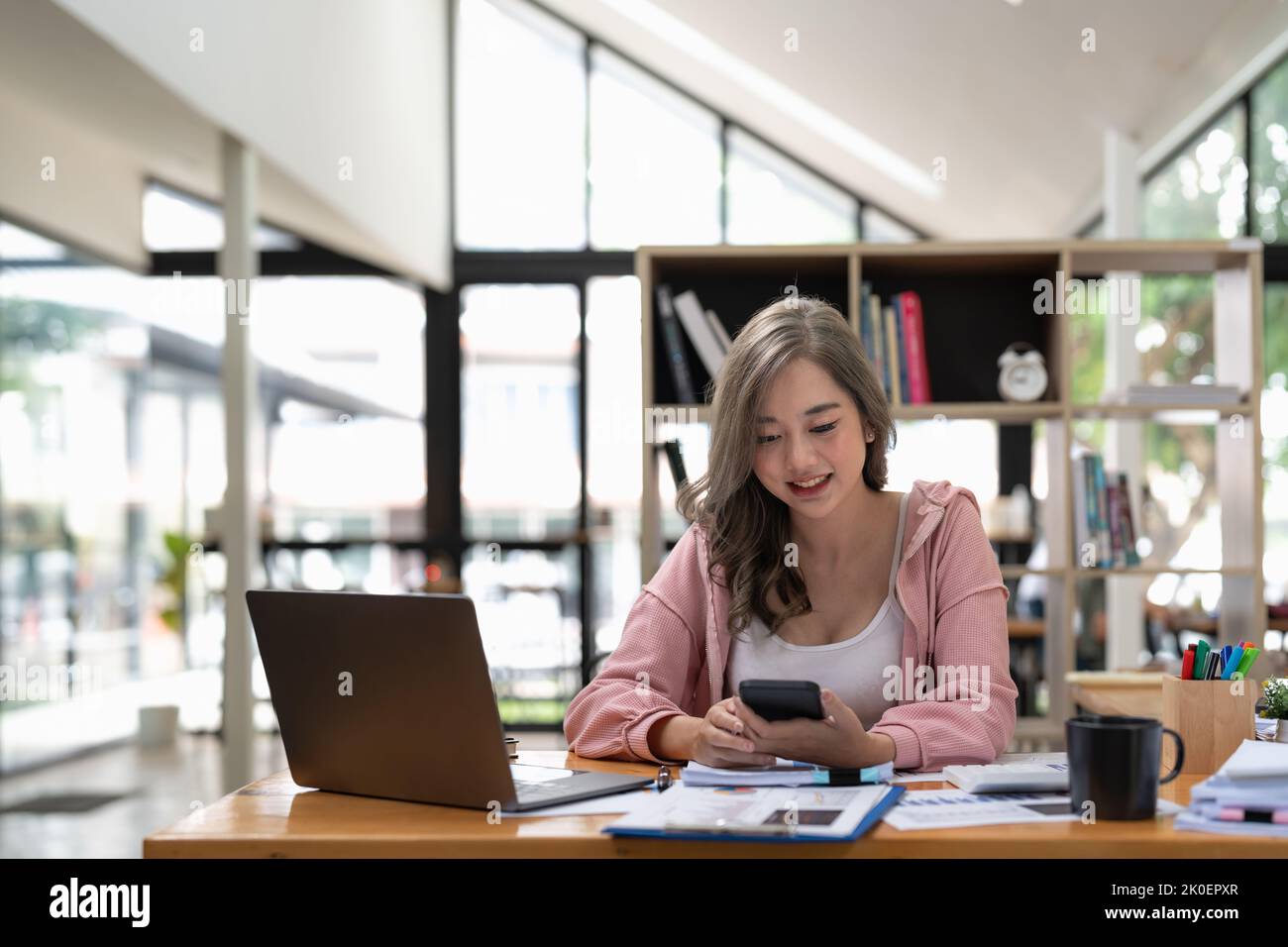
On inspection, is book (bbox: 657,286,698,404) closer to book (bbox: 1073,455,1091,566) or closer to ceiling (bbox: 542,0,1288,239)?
book (bbox: 1073,455,1091,566)

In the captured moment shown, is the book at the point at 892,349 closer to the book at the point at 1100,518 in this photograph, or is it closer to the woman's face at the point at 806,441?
the book at the point at 1100,518

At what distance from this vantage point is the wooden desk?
1143mm

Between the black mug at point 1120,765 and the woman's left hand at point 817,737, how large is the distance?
0.26 meters

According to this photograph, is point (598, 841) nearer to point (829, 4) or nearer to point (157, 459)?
point (829, 4)

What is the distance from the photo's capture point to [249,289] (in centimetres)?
436

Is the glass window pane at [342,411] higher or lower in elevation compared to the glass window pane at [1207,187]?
lower

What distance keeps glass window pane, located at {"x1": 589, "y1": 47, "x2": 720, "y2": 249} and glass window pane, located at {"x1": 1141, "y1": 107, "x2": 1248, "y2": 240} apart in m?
2.28

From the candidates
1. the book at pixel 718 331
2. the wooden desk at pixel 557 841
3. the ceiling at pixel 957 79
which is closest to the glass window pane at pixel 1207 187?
the ceiling at pixel 957 79

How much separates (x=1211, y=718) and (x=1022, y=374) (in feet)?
6.62

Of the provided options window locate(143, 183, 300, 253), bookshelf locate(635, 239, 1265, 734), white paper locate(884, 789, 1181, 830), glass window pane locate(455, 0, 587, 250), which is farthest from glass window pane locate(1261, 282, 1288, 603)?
window locate(143, 183, 300, 253)

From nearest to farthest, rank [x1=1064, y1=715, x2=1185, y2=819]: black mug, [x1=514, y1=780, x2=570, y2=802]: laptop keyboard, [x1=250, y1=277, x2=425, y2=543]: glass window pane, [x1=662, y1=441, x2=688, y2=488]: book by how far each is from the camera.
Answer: [x1=1064, y1=715, x2=1185, y2=819]: black mug
[x1=514, y1=780, x2=570, y2=802]: laptop keyboard
[x1=662, y1=441, x2=688, y2=488]: book
[x1=250, y1=277, x2=425, y2=543]: glass window pane

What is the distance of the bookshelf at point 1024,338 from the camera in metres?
3.33

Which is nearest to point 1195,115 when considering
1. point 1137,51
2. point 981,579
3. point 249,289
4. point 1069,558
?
point 1137,51

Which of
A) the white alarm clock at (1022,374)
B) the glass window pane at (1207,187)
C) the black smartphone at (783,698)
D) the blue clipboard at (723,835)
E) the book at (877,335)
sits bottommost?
the blue clipboard at (723,835)
